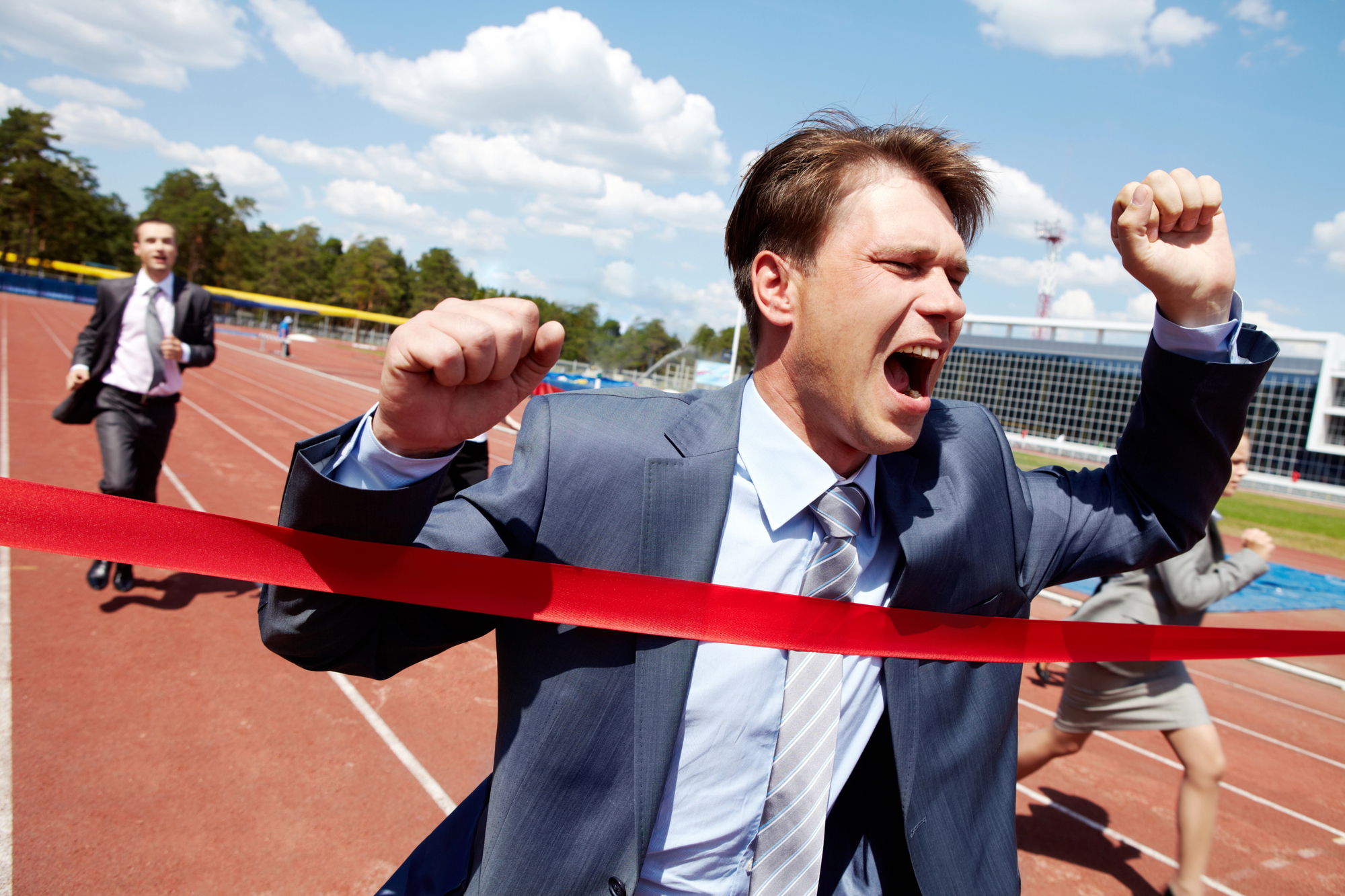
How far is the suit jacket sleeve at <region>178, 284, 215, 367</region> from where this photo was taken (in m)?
5.78

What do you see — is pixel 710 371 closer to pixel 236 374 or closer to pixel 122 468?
pixel 236 374

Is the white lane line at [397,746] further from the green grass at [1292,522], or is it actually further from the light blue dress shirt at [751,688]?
the green grass at [1292,522]

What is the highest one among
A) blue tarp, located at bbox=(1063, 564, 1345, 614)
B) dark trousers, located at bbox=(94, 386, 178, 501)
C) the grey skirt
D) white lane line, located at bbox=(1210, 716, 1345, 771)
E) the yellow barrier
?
the yellow barrier

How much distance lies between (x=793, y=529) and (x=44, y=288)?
285 ft

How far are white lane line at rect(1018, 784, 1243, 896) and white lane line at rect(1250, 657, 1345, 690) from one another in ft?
15.4

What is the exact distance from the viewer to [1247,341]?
5.06ft

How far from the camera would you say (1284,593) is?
12.7 meters

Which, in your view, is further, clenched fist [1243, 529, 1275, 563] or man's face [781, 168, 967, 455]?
clenched fist [1243, 529, 1275, 563]

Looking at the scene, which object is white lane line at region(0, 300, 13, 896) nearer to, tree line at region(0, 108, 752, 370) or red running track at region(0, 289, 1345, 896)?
red running track at region(0, 289, 1345, 896)

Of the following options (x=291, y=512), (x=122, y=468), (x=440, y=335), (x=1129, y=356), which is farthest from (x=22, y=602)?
(x=1129, y=356)

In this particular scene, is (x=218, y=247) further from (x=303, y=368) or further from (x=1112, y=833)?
(x=1112, y=833)

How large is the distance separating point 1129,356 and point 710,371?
140ft

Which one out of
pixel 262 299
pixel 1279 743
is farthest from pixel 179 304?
pixel 262 299

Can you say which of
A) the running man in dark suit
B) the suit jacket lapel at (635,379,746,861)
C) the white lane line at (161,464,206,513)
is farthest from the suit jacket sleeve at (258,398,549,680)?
the white lane line at (161,464,206,513)
